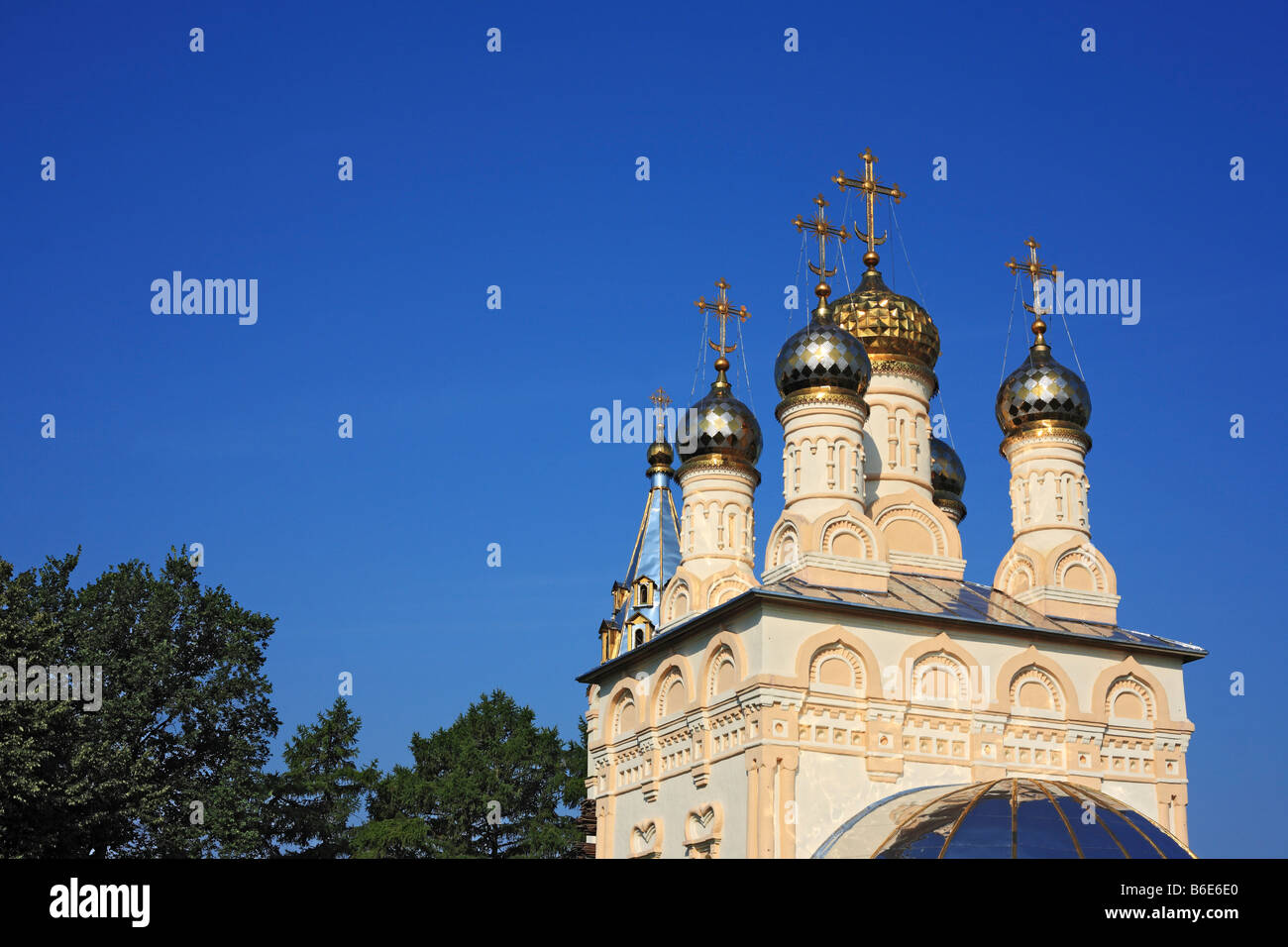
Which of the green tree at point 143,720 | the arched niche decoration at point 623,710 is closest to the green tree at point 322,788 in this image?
the green tree at point 143,720

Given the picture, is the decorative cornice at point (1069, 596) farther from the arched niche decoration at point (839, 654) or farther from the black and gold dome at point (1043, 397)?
the arched niche decoration at point (839, 654)

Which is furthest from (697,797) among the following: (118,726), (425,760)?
(425,760)

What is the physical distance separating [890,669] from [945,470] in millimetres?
8725

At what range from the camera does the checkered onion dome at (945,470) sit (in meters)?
25.8

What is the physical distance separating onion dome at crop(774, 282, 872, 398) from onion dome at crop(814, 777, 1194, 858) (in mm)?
6379

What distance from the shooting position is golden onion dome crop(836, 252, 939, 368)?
22.5 m

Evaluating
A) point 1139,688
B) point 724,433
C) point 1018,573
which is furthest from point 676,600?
point 1139,688

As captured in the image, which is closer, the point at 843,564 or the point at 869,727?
the point at 869,727

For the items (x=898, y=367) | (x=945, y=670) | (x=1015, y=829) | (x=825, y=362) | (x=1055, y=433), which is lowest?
(x=1015, y=829)

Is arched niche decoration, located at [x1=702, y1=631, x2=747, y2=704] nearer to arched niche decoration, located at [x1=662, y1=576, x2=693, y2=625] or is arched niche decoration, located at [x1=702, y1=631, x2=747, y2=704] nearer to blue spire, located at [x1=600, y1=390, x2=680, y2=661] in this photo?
arched niche decoration, located at [x1=662, y1=576, x2=693, y2=625]

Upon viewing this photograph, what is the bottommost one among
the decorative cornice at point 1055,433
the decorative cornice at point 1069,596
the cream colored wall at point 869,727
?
the cream colored wall at point 869,727

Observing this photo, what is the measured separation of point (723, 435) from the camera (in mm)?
24766

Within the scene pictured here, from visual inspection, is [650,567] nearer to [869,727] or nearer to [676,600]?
[676,600]

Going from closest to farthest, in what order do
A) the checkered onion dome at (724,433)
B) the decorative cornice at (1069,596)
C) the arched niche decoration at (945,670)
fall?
the arched niche decoration at (945,670) → the decorative cornice at (1069,596) → the checkered onion dome at (724,433)
